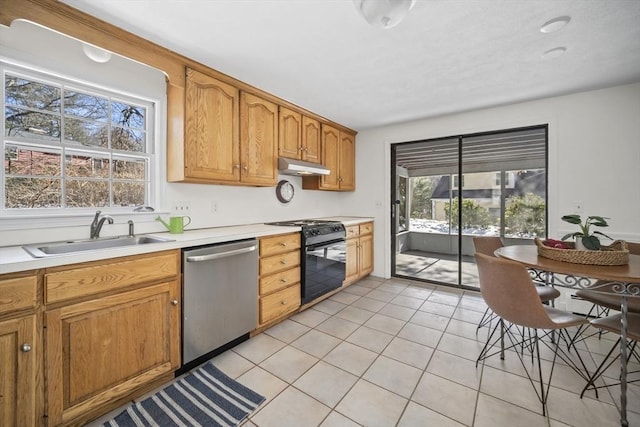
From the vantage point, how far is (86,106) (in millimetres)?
1949

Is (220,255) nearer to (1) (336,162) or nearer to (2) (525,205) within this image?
(1) (336,162)

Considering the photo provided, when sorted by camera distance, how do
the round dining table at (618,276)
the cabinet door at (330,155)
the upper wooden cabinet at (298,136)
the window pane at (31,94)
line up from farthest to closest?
the cabinet door at (330,155) → the upper wooden cabinet at (298,136) → the window pane at (31,94) → the round dining table at (618,276)

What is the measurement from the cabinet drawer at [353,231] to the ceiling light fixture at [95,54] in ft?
9.31

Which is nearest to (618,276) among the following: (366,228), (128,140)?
(366,228)

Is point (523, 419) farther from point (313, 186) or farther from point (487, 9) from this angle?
point (313, 186)

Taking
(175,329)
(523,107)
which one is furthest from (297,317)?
(523,107)

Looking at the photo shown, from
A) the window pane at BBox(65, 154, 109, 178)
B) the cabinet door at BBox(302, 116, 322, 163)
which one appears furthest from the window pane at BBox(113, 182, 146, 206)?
the cabinet door at BBox(302, 116, 322, 163)

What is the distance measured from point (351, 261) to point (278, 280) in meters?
1.35

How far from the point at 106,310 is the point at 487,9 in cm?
283

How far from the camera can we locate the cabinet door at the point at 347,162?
13.1 ft

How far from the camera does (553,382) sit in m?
1.71

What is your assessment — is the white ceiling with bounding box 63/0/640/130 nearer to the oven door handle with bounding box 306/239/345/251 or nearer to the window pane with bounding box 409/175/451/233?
the oven door handle with bounding box 306/239/345/251

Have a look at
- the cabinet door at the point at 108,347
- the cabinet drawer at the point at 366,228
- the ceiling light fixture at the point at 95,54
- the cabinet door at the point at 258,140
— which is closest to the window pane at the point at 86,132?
the ceiling light fixture at the point at 95,54

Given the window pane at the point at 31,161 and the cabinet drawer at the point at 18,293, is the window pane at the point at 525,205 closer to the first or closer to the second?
the cabinet drawer at the point at 18,293
